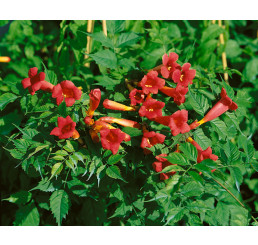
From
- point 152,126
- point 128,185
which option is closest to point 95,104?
point 152,126

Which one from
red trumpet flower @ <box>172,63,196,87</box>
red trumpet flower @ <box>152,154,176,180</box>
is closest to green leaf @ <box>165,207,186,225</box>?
red trumpet flower @ <box>152,154,176,180</box>

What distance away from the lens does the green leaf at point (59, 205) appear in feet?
5.13

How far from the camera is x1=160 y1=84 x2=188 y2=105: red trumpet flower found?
1.55m

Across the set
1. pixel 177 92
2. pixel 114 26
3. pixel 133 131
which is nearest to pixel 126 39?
pixel 114 26

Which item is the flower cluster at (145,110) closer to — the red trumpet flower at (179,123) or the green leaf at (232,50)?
the red trumpet flower at (179,123)

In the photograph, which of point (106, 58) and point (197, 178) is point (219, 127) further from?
point (106, 58)

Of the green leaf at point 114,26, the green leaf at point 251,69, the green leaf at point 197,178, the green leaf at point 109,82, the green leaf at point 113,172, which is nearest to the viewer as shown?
the green leaf at point 197,178

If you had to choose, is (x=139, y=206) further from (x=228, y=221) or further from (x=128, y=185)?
(x=228, y=221)

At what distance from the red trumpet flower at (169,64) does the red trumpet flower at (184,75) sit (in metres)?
0.05

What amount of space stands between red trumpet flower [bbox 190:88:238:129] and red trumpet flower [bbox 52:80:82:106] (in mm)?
728

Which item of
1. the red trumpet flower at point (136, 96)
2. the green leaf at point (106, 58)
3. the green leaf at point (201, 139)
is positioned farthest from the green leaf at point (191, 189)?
the green leaf at point (106, 58)

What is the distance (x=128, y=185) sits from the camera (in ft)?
5.65

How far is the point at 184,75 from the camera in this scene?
64.1 inches

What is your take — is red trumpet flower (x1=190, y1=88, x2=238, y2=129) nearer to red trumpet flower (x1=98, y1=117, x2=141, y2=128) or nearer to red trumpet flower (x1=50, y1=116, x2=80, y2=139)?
red trumpet flower (x1=98, y1=117, x2=141, y2=128)
